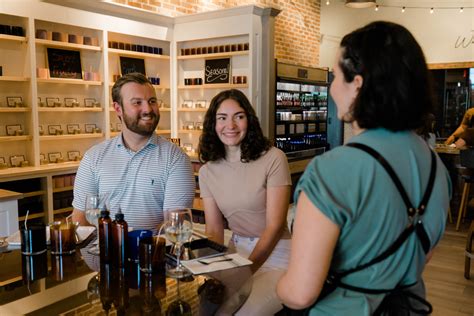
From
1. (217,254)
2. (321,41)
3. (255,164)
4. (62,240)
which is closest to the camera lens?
(217,254)

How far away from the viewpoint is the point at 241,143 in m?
2.52

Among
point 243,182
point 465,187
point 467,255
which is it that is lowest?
point 467,255

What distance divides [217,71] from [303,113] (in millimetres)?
2775

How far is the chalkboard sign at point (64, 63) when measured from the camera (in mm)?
5406

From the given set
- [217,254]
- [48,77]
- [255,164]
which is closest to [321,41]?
[48,77]

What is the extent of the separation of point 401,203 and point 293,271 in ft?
1.00

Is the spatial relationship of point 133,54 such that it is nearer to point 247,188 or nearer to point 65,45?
point 65,45

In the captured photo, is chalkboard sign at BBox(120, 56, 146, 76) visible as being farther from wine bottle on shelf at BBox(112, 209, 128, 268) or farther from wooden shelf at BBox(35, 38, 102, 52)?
wine bottle on shelf at BBox(112, 209, 128, 268)

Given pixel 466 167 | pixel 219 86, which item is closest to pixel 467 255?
pixel 466 167

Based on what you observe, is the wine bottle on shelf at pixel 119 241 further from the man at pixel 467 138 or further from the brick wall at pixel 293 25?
the brick wall at pixel 293 25

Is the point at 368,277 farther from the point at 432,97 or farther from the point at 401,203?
the point at 432,97

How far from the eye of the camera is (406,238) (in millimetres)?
1104

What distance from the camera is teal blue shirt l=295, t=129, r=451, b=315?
104 centimetres

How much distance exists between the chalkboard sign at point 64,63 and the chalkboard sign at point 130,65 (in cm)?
71
